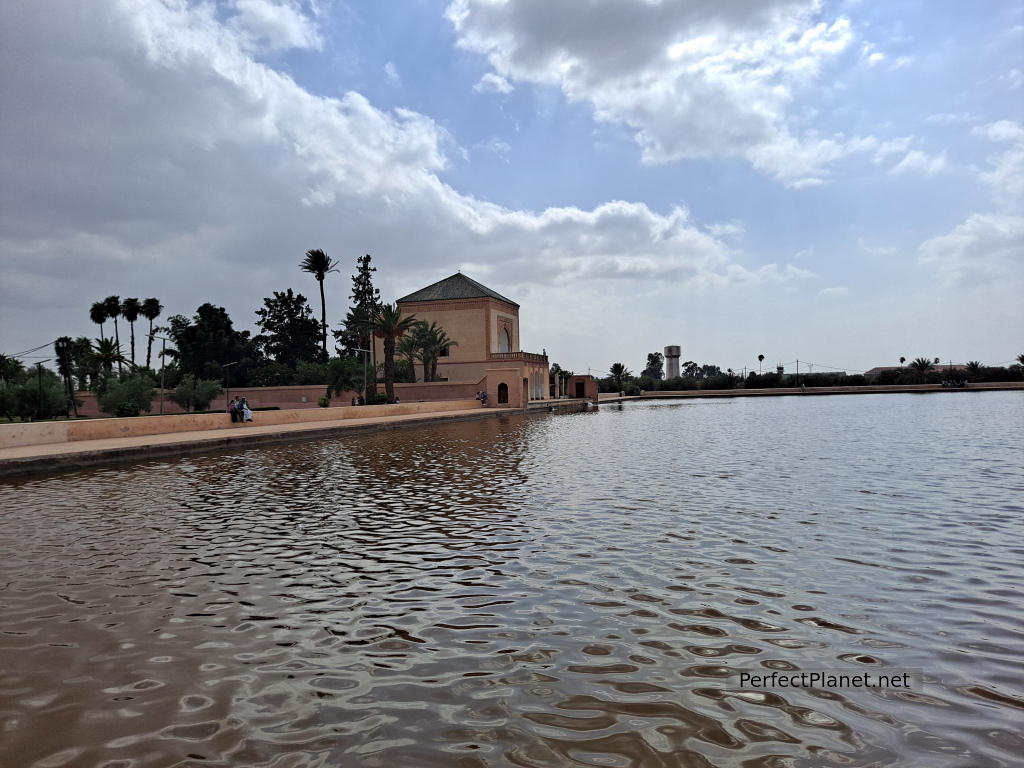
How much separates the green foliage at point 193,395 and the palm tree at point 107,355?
17124mm

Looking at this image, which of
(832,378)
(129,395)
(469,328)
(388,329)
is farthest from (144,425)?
(832,378)

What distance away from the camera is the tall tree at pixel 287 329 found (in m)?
62.3

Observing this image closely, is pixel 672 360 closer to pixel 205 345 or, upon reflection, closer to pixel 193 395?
pixel 205 345

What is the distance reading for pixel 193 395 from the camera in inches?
1427

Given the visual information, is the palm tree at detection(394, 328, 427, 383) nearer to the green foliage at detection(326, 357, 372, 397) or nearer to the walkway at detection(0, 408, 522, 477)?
the green foliage at detection(326, 357, 372, 397)

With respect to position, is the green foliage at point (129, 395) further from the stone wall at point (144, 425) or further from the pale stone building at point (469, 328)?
the pale stone building at point (469, 328)

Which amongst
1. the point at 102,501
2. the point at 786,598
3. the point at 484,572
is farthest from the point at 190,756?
the point at 102,501

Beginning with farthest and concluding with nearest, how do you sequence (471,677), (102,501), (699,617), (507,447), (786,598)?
(507,447), (102,501), (786,598), (699,617), (471,677)

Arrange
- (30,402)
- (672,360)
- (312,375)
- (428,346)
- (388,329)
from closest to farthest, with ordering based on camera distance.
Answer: (30,402) → (388,329) → (428,346) → (312,375) → (672,360)

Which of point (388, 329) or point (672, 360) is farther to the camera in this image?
point (672, 360)

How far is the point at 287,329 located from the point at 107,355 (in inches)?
620

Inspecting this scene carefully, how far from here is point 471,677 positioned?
9.76 ft

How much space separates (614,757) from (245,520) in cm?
545

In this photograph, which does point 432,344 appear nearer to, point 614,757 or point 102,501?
point 102,501
